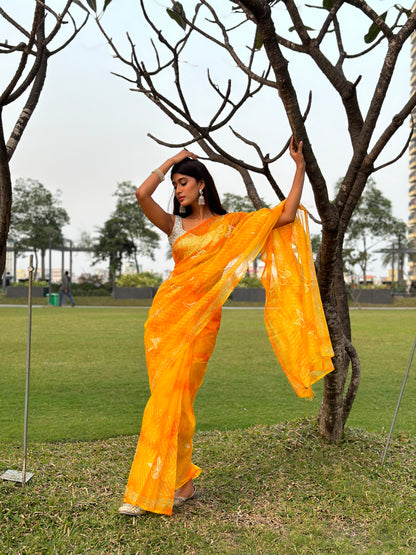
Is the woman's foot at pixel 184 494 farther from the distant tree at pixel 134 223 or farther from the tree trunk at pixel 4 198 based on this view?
the distant tree at pixel 134 223

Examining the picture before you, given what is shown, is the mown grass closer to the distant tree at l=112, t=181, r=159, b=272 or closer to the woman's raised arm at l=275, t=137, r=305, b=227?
the woman's raised arm at l=275, t=137, r=305, b=227

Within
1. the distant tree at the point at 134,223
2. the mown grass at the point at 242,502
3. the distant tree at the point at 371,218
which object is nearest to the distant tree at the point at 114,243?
the distant tree at the point at 134,223

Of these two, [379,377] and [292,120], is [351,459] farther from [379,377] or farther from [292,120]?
[379,377]

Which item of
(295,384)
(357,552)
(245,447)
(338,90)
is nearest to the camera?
(357,552)

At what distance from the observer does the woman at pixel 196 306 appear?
2.83 m

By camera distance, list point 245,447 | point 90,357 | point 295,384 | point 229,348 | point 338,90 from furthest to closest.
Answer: point 229,348
point 90,357
point 245,447
point 338,90
point 295,384

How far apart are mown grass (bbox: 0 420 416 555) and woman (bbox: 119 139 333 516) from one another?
0.59 ft

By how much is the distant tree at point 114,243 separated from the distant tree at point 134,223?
0.75ft

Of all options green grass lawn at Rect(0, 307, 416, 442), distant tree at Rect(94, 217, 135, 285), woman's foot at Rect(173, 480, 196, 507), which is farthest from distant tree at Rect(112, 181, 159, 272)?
woman's foot at Rect(173, 480, 196, 507)

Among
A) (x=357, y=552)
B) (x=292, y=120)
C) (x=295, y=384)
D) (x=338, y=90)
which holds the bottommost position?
(x=357, y=552)

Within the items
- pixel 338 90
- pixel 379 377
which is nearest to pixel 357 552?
pixel 338 90

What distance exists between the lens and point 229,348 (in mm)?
9500

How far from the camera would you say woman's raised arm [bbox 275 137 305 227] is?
2.85 meters

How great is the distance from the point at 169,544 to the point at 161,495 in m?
0.24
